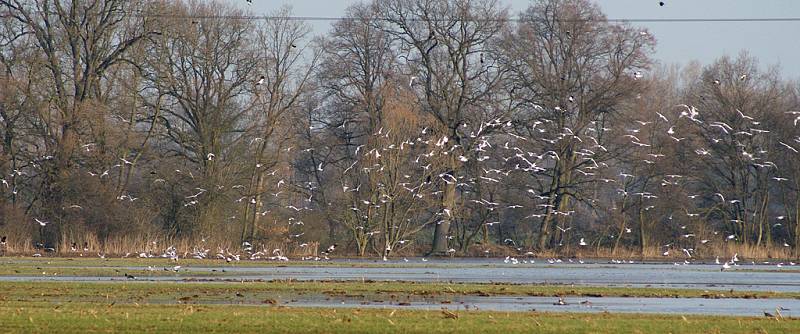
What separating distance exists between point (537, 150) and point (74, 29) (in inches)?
1071

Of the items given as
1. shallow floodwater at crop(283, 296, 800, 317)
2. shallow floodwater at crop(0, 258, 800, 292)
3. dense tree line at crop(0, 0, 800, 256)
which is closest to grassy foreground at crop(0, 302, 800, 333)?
shallow floodwater at crop(283, 296, 800, 317)

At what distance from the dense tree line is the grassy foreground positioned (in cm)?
4188

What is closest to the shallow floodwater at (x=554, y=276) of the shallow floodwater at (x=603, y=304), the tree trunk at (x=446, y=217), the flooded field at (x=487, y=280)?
the flooded field at (x=487, y=280)

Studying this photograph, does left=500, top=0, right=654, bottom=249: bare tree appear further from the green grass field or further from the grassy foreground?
the grassy foreground

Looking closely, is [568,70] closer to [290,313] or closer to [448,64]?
[448,64]

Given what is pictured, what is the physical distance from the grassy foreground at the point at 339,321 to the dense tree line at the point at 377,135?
1649 inches

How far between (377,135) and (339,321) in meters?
46.3

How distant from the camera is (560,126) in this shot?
7356 centimetres

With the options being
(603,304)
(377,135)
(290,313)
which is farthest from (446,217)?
(290,313)

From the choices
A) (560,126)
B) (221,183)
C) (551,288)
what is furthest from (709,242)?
(551,288)

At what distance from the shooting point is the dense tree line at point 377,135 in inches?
2746

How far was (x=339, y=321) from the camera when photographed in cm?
2256

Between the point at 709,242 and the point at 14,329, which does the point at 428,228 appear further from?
the point at 14,329

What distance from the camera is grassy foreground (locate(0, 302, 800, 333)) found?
2136 cm
